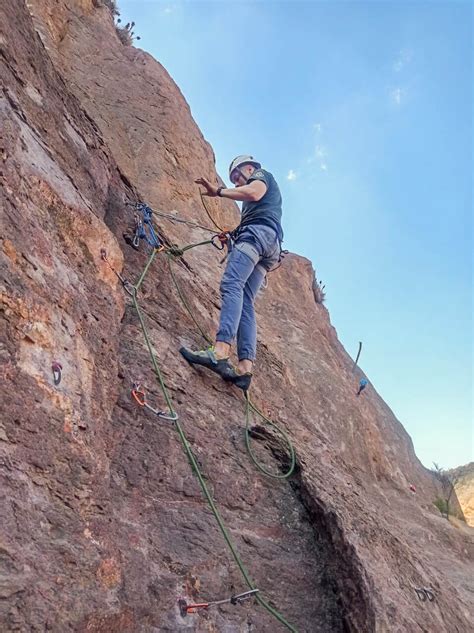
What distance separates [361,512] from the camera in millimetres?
4270

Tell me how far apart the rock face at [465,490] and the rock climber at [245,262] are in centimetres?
1950

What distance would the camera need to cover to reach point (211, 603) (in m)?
2.85

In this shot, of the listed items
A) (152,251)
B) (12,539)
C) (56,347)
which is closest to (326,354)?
(152,251)

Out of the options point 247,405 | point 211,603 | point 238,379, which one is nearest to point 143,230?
point 238,379

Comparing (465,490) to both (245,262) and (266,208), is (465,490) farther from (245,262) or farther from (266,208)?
(245,262)

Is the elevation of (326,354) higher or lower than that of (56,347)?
higher

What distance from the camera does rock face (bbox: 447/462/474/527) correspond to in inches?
851

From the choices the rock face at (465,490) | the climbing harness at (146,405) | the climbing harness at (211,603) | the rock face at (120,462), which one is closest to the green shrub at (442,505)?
the rock face at (120,462)

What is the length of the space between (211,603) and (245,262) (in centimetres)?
299

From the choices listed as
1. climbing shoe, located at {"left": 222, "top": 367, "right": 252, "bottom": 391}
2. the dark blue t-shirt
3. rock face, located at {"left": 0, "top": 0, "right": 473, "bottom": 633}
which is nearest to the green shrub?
rock face, located at {"left": 0, "top": 0, "right": 473, "bottom": 633}

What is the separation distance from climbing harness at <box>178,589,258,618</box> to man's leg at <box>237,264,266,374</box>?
80.1 inches

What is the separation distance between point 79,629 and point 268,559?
1544 millimetres

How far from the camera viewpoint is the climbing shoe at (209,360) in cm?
432

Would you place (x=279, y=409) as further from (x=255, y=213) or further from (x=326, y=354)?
(x=326, y=354)
